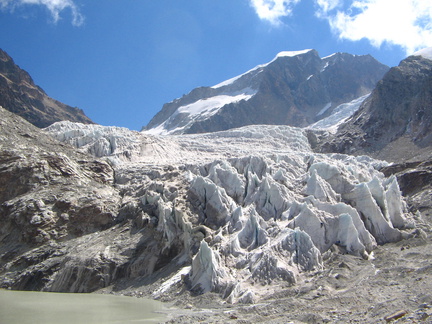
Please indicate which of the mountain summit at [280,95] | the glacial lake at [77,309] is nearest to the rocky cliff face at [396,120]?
the mountain summit at [280,95]

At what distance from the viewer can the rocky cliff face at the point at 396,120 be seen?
62.6 m

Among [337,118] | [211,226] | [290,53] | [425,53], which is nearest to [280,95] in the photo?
[290,53]

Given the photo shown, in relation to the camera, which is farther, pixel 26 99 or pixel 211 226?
pixel 26 99

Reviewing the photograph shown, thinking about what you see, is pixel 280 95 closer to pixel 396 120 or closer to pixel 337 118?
pixel 337 118

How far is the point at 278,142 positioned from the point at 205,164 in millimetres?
24402

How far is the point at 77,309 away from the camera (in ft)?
53.9

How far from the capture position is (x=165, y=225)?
25.7m

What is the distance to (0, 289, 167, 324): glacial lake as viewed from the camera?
45.7ft

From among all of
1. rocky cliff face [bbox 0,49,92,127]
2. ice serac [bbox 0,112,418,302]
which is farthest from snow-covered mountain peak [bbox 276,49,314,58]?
ice serac [bbox 0,112,418,302]

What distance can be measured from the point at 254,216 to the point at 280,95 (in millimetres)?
118667

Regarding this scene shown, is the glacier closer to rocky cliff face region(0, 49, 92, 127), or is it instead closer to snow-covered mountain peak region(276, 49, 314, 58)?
rocky cliff face region(0, 49, 92, 127)

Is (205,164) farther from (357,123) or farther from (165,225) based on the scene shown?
(357,123)

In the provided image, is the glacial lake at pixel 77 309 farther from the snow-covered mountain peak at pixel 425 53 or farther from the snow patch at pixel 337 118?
the snow-covered mountain peak at pixel 425 53

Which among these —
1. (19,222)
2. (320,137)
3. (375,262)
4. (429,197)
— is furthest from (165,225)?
(320,137)
